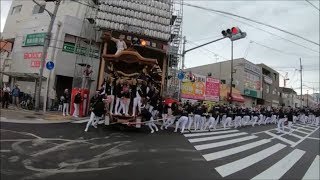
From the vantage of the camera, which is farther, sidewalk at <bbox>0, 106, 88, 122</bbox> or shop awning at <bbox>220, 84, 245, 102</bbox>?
shop awning at <bbox>220, 84, 245, 102</bbox>

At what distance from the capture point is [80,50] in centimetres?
2927

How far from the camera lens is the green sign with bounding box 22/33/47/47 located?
2812 centimetres

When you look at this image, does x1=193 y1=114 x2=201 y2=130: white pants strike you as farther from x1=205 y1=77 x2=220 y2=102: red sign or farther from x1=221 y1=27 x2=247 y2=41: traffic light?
x1=205 y1=77 x2=220 y2=102: red sign

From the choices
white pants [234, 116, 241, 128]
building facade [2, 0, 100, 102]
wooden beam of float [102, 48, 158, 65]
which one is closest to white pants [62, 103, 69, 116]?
building facade [2, 0, 100, 102]

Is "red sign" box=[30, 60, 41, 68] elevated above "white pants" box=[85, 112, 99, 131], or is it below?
above

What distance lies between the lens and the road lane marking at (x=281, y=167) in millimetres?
→ 10700

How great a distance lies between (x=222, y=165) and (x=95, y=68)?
19.6 metres

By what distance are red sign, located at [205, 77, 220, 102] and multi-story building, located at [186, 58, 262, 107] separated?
965 cm

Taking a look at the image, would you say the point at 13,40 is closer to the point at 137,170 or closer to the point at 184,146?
the point at 184,146

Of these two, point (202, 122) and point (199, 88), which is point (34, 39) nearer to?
point (202, 122)

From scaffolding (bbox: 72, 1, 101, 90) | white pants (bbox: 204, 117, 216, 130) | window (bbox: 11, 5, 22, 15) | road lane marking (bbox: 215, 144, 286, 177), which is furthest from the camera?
window (bbox: 11, 5, 22, 15)

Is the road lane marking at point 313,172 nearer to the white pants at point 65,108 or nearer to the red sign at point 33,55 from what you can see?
the white pants at point 65,108

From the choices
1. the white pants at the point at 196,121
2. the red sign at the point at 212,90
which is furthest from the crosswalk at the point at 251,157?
the red sign at the point at 212,90

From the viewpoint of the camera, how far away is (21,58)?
96.5ft
